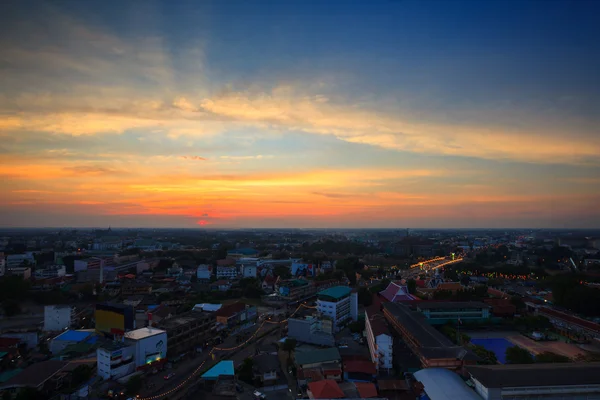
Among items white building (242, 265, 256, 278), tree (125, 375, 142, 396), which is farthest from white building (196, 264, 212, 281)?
tree (125, 375, 142, 396)

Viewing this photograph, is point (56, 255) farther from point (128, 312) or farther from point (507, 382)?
point (507, 382)

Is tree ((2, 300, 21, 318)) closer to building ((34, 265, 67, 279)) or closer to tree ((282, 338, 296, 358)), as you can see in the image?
building ((34, 265, 67, 279))

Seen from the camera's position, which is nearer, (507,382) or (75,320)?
(507,382)

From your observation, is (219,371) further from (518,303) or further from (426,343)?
(518,303)

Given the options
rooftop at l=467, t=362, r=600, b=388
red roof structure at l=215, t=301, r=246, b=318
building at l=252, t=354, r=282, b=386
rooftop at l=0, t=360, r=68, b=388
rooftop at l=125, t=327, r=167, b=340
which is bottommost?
building at l=252, t=354, r=282, b=386

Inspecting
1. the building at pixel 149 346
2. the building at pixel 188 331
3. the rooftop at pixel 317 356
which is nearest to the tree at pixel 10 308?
the building at pixel 188 331

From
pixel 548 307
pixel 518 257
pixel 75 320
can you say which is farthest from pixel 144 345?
pixel 518 257

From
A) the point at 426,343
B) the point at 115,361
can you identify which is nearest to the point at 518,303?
the point at 426,343
